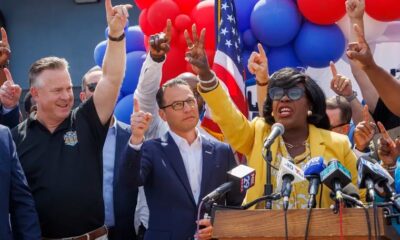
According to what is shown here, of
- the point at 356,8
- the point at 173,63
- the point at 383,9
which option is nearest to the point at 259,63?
the point at 356,8

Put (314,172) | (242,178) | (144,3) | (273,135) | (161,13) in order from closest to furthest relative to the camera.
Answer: (314,172) → (242,178) → (273,135) → (161,13) → (144,3)

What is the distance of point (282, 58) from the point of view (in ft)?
21.9

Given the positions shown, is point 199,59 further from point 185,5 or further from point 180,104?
point 185,5

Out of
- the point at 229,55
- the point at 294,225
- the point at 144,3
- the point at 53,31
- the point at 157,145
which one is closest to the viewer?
the point at 294,225

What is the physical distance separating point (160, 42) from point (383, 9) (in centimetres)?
243

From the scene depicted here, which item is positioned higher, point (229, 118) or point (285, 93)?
point (285, 93)

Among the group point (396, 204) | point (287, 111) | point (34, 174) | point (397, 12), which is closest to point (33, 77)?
point (34, 174)

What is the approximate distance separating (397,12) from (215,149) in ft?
8.70

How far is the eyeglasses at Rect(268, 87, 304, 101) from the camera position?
13.2 feet

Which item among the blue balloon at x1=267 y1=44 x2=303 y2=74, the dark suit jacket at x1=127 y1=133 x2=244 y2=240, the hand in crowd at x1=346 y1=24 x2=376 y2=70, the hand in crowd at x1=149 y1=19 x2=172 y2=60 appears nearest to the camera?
the hand in crowd at x1=346 y1=24 x2=376 y2=70

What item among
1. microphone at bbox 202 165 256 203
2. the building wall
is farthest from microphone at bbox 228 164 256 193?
the building wall

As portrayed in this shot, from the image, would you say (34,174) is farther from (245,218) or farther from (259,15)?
(259,15)

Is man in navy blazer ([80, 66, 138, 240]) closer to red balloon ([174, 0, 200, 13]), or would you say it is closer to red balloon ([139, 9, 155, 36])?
red balloon ([139, 9, 155, 36])

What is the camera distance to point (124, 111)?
713 centimetres
